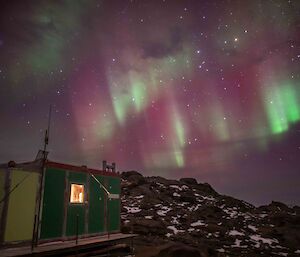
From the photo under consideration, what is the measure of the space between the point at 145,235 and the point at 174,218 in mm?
8222

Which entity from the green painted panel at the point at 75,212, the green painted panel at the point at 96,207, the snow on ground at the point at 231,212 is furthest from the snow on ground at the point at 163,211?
the green painted panel at the point at 75,212

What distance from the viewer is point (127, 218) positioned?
97.7 feet

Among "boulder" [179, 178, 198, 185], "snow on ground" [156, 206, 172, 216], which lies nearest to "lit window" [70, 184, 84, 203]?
"snow on ground" [156, 206, 172, 216]

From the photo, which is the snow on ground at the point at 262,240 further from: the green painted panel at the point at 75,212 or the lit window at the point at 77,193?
the lit window at the point at 77,193

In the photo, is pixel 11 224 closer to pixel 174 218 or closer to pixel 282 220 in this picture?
pixel 174 218

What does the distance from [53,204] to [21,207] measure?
1.59m

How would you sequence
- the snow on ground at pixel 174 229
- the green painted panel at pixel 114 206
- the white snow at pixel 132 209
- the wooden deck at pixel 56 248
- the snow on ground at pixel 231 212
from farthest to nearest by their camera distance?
the snow on ground at pixel 231 212 < the white snow at pixel 132 209 < the snow on ground at pixel 174 229 < the green painted panel at pixel 114 206 < the wooden deck at pixel 56 248

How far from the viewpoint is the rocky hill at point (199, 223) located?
73.8 ft

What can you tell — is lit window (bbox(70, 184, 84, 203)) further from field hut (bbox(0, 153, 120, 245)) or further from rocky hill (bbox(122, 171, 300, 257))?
rocky hill (bbox(122, 171, 300, 257))

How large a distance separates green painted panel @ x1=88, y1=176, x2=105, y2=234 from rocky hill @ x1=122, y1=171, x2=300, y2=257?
362 cm

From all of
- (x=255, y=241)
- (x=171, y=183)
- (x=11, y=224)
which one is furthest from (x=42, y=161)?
(x=171, y=183)

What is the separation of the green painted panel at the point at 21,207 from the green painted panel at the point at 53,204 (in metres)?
0.58

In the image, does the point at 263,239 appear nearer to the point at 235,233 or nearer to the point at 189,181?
the point at 235,233

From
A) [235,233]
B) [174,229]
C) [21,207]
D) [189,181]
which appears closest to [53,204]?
[21,207]
